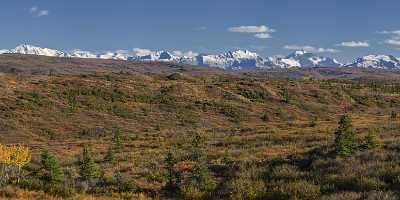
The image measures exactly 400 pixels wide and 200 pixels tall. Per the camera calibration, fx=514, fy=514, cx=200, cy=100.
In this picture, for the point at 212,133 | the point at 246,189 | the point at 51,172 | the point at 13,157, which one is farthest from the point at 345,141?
the point at 212,133

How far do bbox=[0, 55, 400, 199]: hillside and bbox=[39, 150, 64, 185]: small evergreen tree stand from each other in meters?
0.63

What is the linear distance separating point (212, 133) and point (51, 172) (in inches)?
1161

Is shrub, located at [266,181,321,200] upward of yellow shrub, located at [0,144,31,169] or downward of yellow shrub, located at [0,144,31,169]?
downward

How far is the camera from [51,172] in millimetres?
21016

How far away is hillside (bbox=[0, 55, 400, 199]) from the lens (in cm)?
1925

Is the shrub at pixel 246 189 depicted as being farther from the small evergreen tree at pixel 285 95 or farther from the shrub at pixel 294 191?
the small evergreen tree at pixel 285 95

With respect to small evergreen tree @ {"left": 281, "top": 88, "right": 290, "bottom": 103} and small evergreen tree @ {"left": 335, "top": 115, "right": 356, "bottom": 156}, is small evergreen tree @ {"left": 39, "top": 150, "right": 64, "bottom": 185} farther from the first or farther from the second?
small evergreen tree @ {"left": 281, "top": 88, "right": 290, "bottom": 103}

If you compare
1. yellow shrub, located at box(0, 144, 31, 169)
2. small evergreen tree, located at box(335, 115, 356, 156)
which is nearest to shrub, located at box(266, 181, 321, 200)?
small evergreen tree, located at box(335, 115, 356, 156)

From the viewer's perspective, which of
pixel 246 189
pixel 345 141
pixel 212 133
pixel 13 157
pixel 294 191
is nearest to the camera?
pixel 294 191

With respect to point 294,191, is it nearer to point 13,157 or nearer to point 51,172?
point 51,172

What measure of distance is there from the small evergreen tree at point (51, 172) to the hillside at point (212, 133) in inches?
25.0

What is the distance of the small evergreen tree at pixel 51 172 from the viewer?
2048 cm

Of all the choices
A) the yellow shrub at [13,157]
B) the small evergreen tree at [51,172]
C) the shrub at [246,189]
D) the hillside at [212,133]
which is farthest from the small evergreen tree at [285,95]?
the yellow shrub at [13,157]

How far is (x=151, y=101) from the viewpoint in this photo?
77.5m
